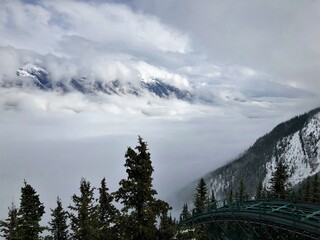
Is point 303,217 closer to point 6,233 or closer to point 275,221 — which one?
point 275,221

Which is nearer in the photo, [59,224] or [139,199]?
[139,199]

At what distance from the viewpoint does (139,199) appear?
25.7 meters

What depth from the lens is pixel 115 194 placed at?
25.6 m

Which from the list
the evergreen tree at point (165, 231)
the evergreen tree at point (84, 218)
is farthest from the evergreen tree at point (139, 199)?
the evergreen tree at point (84, 218)

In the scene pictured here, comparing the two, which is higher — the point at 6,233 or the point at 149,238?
Result: the point at 149,238

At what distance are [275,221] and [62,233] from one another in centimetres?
3581

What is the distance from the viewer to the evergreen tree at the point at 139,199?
2497 cm

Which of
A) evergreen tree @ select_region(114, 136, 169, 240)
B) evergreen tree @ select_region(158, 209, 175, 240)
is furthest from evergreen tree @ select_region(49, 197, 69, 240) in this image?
evergreen tree @ select_region(158, 209, 175, 240)

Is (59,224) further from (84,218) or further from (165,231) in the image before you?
(165,231)

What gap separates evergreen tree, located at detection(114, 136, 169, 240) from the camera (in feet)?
81.9

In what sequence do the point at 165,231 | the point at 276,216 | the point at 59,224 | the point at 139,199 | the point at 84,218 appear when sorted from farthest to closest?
1. the point at 59,224
2. the point at 84,218
3. the point at 276,216
4. the point at 139,199
5. the point at 165,231

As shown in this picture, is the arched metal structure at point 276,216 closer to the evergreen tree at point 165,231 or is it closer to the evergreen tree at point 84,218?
the evergreen tree at point 165,231

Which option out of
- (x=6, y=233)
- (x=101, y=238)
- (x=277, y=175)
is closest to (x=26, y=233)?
(x=101, y=238)

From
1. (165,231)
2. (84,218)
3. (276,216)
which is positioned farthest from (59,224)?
(165,231)
